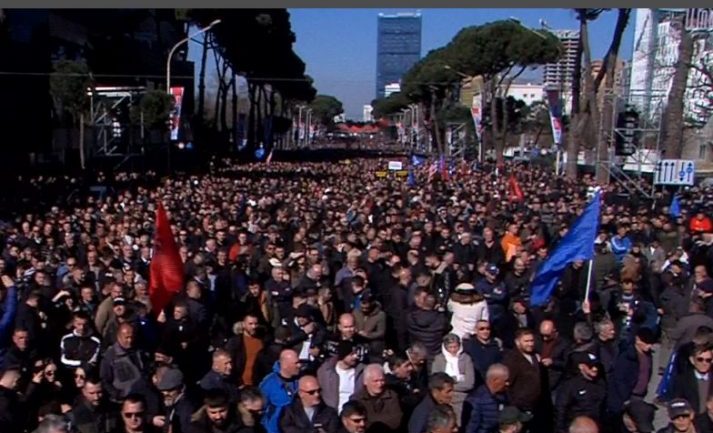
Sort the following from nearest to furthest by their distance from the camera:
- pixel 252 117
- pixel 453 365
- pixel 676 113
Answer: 1. pixel 453 365
2. pixel 676 113
3. pixel 252 117

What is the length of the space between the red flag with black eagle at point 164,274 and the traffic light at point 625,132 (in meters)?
20.0

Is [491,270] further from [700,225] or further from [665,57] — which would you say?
[665,57]

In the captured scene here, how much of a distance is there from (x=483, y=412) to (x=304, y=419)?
1.05 metres

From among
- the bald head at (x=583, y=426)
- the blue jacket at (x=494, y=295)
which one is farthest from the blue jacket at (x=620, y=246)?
the bald head at (x=583, y=426)

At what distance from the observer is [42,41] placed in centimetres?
3959

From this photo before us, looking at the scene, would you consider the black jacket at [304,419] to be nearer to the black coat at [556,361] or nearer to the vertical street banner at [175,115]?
the black coat at [556,361]

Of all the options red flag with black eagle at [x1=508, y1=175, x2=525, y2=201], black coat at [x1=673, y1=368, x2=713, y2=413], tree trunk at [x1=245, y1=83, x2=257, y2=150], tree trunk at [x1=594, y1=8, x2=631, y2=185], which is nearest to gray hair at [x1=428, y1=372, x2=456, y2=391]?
black coat at [x1=673, y1=368, x2=713, y2=413]

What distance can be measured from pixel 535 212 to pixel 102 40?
34682 millimetres

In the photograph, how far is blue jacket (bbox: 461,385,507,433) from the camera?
621 cm

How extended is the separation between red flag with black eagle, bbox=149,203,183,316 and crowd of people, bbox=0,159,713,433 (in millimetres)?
142

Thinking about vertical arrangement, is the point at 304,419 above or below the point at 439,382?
below

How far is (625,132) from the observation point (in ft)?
90.6

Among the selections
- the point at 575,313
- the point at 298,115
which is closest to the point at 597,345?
the point at 575,313

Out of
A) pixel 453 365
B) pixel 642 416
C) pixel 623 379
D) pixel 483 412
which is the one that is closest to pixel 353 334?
pixel 453 365
